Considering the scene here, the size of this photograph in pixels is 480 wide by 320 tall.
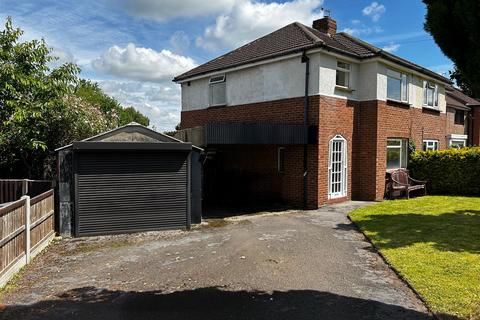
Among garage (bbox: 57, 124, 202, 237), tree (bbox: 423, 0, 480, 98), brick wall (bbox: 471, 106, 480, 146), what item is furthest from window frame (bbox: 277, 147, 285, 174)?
brick wall (bbox: 471, 106, 480, 146)

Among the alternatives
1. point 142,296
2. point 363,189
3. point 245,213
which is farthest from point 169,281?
point 363,189

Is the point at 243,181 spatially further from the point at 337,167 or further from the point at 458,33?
the point at 458,33

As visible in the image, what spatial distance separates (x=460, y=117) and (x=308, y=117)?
18.5m

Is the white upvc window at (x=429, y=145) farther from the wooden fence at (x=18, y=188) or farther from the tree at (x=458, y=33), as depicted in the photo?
the wooden fence at (x=18, y=188)

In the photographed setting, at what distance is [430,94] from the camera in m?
18.5

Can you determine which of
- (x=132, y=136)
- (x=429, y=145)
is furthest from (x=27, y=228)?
(x=429, y=145)

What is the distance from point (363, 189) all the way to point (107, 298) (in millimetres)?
11224

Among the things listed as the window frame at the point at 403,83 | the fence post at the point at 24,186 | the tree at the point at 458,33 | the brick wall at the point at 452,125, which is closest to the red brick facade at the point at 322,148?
the window frame at the point at 403,83

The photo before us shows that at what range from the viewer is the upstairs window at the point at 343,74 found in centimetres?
1402

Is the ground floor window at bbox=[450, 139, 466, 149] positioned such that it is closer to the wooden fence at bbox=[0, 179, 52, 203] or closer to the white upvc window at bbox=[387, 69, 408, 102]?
the white upvc window at bbox=[387, 69, 408, 102]

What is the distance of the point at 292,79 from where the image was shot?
45.2 feet

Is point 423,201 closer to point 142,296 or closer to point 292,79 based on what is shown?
point 292,79

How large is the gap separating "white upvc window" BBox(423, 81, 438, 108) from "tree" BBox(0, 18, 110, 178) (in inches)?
566

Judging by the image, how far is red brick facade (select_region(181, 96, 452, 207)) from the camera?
43.3ft
